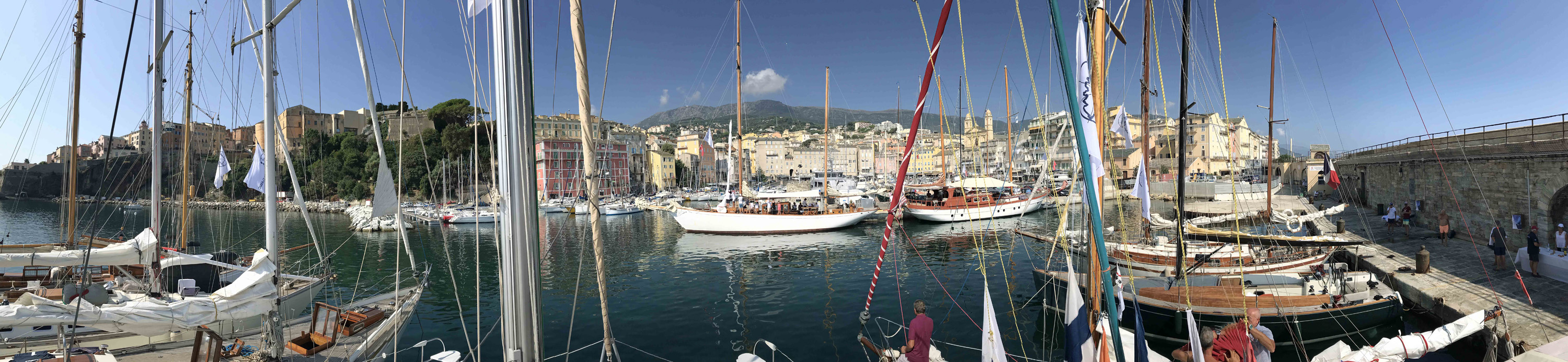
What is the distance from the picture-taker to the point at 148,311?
15.6 ft

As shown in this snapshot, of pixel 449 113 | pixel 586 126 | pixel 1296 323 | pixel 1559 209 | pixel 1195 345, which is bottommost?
pixel 1296 323

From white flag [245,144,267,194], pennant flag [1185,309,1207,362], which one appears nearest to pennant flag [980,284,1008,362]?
pennant flag [1185,309,1207,362]

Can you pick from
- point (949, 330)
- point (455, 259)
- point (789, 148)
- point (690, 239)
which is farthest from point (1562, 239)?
point (789, 148)

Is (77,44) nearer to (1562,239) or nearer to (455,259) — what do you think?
(455,259)

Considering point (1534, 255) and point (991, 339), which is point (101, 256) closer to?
point (991, 339)

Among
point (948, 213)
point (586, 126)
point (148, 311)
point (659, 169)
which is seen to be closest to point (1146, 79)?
point (586, 126)

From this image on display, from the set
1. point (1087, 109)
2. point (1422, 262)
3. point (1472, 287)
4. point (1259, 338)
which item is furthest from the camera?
point (1422, 262)

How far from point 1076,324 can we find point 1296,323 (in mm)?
5823

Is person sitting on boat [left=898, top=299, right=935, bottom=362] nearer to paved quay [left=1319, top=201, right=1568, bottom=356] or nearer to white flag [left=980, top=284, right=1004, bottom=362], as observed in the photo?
white flag [left=980, top=284, right=1004, bottom=362]

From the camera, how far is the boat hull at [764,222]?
2411cm

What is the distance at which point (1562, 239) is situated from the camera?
8.71 meters

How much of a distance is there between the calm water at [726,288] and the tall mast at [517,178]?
0.56 ft

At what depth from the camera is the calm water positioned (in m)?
8.60

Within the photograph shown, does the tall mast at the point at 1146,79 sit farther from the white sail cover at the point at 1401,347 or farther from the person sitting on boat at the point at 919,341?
the person sitting on boat at the point at 919,341
